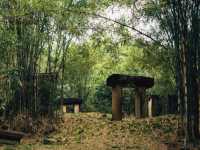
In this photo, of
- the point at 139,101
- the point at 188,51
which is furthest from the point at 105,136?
the point at 139,101

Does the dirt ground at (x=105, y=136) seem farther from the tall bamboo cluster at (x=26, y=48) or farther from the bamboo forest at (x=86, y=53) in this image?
the tall bamboo cluster at (x=26, y=48)

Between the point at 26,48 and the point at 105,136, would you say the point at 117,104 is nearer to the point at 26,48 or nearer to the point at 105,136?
the point at 105,136

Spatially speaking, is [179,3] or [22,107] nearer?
[179,3]

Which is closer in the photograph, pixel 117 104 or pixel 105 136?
pixel 105 136

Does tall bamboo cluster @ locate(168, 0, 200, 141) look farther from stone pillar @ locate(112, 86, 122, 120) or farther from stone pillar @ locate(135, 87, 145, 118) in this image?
stone pillar @ locate(135, 87, 145, 118)

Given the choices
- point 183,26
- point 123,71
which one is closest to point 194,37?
point 183,26

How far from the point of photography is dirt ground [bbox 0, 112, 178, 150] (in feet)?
25.1

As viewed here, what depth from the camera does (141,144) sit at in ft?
25.6

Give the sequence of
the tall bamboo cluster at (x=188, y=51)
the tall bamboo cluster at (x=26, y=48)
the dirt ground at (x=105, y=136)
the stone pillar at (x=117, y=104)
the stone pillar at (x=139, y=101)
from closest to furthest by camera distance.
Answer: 1. the tall bamboo cluster at (x=188, y=51)
2. the dirt ground at (x=105, y=136)
3. the tall bamboo cluster at (x=26, y=48)
4. the stone pillar at (x=117, y=104)
5. the stone pillar at (x=139, y=101)

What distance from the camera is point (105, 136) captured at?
8.73 metres

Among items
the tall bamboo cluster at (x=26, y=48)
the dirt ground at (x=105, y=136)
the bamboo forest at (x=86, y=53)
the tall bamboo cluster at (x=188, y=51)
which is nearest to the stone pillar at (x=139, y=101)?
the bamboo forest at (x=86, y=53)

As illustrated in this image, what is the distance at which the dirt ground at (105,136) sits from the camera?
25.1 ft

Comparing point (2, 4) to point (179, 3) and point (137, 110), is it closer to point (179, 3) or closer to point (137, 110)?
point (179, 3)

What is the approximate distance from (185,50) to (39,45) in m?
4.07
